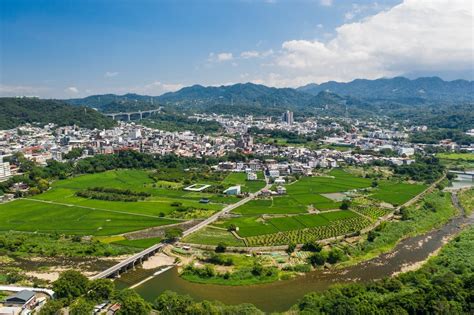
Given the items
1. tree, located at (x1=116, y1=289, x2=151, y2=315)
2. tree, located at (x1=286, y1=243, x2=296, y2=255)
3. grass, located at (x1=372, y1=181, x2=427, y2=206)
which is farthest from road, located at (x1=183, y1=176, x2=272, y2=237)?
grass, located at (x1=372, y1=181, x2=427, y2=206)

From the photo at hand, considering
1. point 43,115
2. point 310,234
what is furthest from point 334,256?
point 43,115

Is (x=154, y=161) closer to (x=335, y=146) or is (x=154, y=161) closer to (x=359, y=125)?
(x=335, y=146)

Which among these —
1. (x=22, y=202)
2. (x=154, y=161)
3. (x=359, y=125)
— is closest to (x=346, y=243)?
(x=22, y=202)

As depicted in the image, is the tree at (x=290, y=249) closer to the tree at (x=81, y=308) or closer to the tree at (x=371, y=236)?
the tree at (x=371, y=236)

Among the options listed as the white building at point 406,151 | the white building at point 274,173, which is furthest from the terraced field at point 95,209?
the white building at point 406,151

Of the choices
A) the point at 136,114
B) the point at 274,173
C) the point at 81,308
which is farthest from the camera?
the point at 136,114

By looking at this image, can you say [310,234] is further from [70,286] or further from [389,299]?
[70,286]
